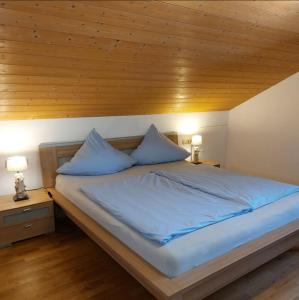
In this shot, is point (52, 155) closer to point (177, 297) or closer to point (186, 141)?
point (186, 141)

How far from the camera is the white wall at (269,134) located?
4.14m

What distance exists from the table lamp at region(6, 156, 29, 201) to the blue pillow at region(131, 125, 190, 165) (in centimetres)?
138

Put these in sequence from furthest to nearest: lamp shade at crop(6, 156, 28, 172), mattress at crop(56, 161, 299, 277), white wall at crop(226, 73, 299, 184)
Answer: white wall at crop(226, 73, 299, 184) → lamp shade at crop(6, 156, 28, 172) → mattress at crop(56, 161, 299, 277)

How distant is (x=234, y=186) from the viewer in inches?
102

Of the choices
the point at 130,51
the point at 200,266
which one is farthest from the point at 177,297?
the point at 130,51

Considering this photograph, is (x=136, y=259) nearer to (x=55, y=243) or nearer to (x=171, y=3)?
(x=55, y=243)

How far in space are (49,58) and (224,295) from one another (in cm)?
229

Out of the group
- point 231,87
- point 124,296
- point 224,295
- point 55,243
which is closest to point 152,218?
point 124,296

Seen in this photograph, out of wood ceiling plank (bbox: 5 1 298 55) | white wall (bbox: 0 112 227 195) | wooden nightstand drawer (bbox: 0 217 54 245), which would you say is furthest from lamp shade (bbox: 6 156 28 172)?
wood ceiling plank (bbox: 5 1 298 55)

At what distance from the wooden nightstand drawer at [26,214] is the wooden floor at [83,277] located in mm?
255

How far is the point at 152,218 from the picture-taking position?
1.94 meters

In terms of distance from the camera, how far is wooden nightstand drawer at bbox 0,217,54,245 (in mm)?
2689

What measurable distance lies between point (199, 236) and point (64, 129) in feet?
7.51

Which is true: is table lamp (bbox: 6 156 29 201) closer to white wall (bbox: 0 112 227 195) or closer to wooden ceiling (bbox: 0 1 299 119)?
A: white wall (bbox: 0 112 227 195)
